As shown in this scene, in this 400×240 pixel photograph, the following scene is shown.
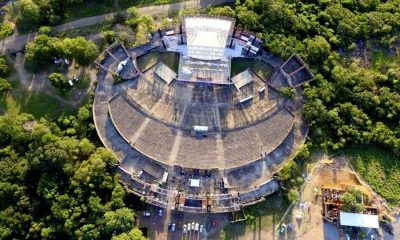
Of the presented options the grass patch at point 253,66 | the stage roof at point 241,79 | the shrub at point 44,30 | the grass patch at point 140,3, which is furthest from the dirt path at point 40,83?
the stage roof at point 241,79

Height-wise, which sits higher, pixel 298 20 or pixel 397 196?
pixel 298 20

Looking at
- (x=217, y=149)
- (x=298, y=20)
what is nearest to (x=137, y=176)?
(x=217, y=149)

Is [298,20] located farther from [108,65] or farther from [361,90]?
[108,65]

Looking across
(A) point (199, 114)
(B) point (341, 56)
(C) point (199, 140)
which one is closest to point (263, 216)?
(C) point (199, 140)

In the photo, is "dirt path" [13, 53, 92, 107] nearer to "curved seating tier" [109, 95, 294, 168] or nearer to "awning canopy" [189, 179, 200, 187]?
"curved seating tier" [109, 95, 294, 168]

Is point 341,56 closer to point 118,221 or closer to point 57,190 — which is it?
point 118,221

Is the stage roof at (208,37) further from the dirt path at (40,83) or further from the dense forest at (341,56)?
the dirt path at (40,83)

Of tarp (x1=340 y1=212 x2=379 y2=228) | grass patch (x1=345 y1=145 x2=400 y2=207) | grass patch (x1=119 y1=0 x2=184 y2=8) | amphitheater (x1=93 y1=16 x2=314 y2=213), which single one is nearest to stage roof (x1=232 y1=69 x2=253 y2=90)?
amphitheater (x1=93 y1=16 x2=314 y2=213)
